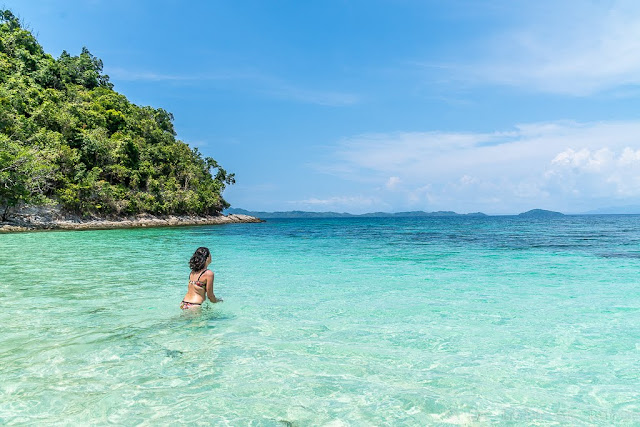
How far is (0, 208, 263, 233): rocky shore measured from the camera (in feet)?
125

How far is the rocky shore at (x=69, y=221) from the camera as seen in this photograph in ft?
125

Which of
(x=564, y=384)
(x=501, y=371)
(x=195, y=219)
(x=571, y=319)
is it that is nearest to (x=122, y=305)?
(x=501, y=371)

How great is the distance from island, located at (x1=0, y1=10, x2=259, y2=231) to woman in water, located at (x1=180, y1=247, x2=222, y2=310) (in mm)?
36268

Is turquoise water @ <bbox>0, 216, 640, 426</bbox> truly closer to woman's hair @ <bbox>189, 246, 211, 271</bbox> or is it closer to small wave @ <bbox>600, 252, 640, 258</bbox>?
woman's hair @ <bbox>189, 246, 211, 271</bbox>

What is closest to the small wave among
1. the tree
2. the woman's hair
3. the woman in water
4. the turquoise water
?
the turquoise water

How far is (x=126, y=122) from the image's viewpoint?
6188 cm

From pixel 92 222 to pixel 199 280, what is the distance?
159ft

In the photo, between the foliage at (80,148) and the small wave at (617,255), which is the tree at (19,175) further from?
the small wave at (617,255)

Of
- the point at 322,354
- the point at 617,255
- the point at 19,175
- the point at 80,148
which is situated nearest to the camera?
the point at 322,354

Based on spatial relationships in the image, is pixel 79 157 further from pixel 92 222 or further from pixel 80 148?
pixel 92 222

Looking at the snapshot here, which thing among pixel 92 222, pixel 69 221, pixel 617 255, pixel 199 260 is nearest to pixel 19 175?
pixel 69 221

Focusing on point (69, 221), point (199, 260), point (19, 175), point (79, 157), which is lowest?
point (69, 221)

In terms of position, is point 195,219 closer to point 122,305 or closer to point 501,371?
point 122,305

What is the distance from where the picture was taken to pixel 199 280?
6891 millimetres
